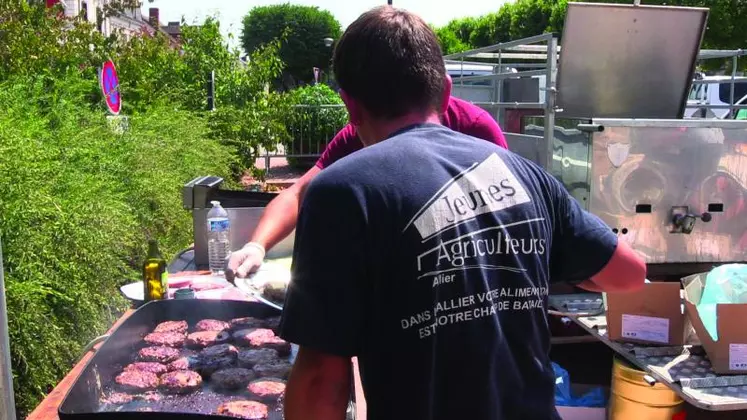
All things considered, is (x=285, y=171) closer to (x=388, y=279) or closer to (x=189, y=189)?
(x=189, y=189)

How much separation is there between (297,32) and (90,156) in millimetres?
43568

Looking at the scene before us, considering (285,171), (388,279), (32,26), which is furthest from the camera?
(285,171)

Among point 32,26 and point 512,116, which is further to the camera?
point 32,26

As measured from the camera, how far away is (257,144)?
1090 cm

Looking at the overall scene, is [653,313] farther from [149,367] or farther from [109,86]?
[109,86]

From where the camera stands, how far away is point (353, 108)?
51.9 inches

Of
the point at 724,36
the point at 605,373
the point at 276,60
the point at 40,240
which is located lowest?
the point at 605,373

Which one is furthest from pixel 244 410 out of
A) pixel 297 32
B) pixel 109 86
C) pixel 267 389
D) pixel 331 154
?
pixel 297 32

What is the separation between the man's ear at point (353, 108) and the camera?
1315mm

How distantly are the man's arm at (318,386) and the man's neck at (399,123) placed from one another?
440 millimetres

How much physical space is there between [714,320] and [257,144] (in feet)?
Result: 28.4

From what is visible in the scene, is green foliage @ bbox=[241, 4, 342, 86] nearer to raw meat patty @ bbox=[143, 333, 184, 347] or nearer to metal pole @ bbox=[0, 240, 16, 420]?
raw meat patty @ bbox=[143, 333, 184, 347]

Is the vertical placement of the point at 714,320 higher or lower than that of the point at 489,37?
lower

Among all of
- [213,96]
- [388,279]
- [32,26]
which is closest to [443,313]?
[388,279]
